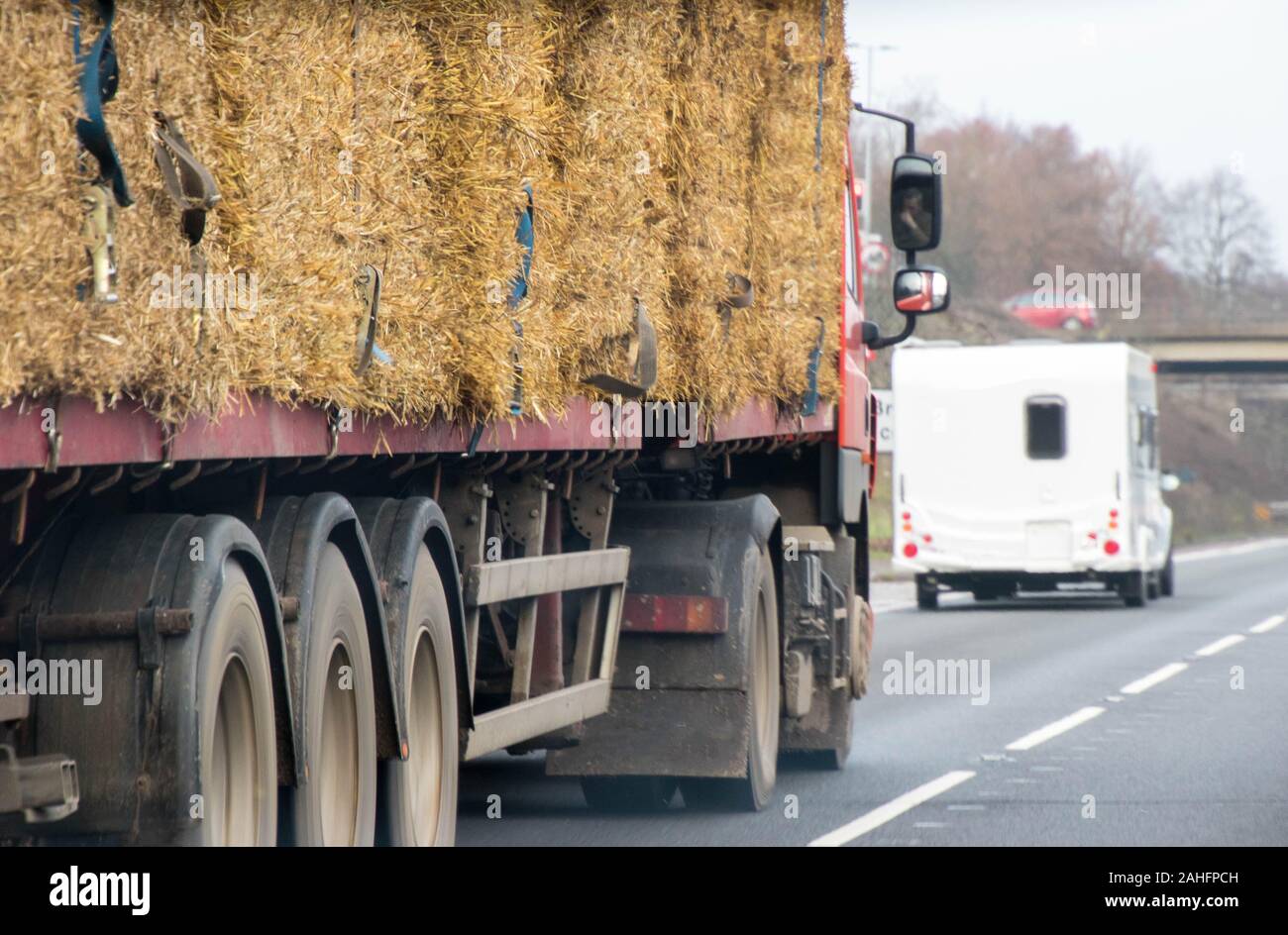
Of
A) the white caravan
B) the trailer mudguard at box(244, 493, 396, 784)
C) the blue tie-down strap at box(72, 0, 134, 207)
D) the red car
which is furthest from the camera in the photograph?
the red car

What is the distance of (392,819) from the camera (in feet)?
23.0

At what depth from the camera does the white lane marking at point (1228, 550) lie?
54975 millimetres

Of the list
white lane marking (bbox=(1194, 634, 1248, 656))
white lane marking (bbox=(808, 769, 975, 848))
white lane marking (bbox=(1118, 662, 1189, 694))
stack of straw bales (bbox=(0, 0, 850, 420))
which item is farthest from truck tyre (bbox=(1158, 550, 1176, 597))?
stack of straw bales (bbox=(0, 0, 850, 420))

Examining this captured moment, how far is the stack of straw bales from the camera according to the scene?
434cm

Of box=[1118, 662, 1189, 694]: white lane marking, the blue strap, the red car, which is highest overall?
the red car

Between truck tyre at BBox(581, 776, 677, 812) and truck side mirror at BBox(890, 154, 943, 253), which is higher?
truck side mirror at BBox(890, 154, 943, 253)

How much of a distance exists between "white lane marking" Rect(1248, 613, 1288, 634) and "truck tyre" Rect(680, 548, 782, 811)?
577 inches

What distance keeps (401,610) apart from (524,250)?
1.23 m

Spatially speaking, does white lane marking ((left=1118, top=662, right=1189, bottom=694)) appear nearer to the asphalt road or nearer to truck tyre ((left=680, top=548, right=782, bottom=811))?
the asphalt road
